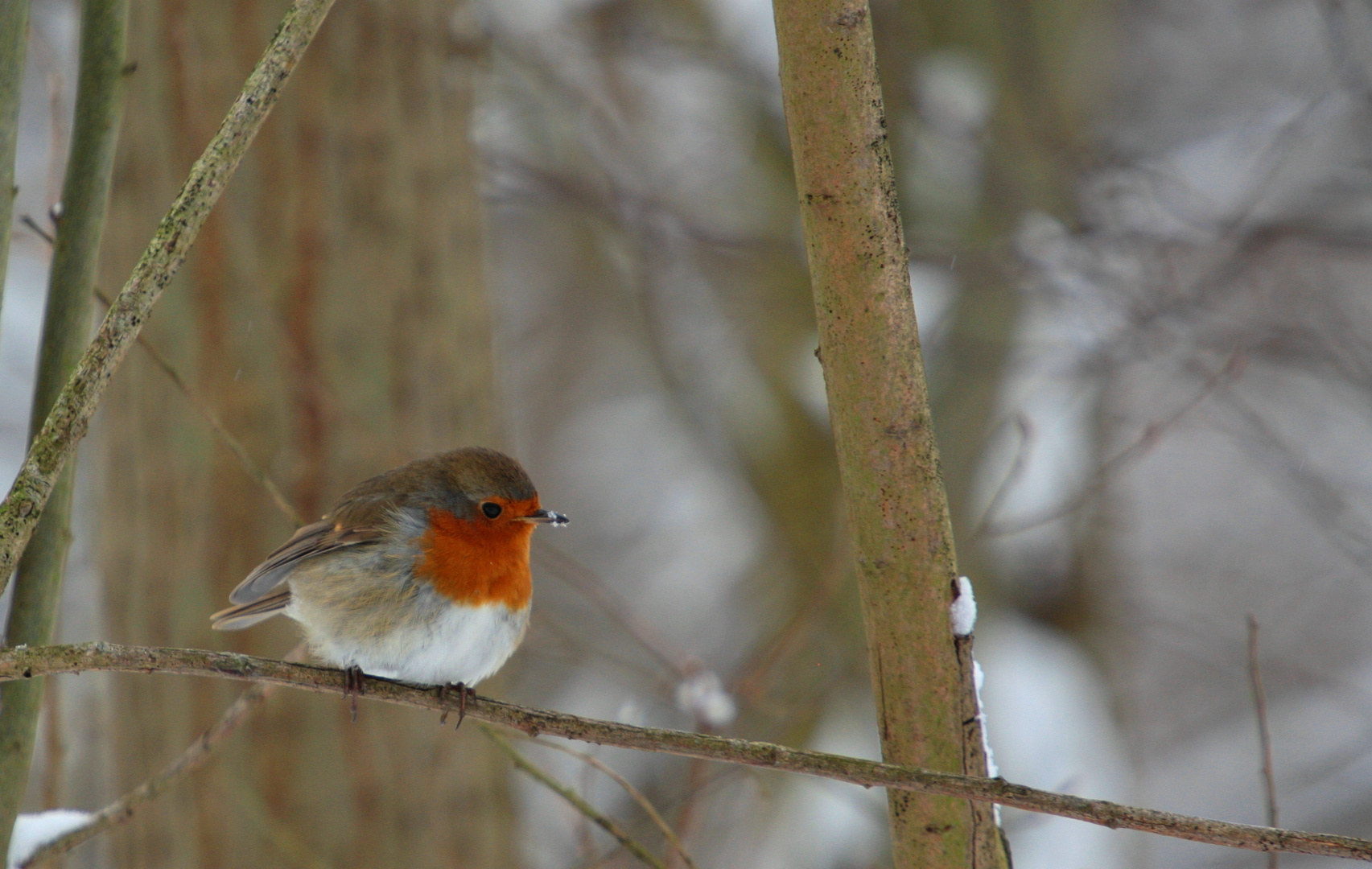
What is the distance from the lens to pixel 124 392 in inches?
154

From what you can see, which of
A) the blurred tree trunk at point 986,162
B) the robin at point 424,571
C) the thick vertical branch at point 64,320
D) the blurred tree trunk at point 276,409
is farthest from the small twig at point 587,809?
the blurred tree trunk at point 986,162

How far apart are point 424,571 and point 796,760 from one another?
139cm

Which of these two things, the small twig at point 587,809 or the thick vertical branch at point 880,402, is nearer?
the thick vertical branch at point 880,402

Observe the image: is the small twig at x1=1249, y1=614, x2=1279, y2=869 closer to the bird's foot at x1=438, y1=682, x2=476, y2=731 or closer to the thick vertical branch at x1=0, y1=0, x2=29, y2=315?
the bird's foot at x1=438, y1=682, x2=476, y2=731

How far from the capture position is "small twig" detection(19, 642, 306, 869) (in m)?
2.11

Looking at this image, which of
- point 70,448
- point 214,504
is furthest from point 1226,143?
point 70,448

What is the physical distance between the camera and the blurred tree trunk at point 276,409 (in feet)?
12.4

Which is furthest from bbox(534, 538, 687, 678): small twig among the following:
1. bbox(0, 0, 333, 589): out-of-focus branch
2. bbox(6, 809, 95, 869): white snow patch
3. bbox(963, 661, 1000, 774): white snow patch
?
bbox(0, 0, 333, 589): out-of-focus branch

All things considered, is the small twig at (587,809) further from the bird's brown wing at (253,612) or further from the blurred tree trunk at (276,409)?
the blurred tree trunk at (276,409)

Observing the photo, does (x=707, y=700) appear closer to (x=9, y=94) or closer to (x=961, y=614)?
(x=961, y=614)

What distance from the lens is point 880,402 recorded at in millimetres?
1729

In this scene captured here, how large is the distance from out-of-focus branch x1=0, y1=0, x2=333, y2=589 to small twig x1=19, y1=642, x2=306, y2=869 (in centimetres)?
78

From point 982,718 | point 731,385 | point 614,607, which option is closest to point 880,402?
point 982,718

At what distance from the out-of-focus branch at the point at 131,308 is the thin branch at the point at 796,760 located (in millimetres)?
135
